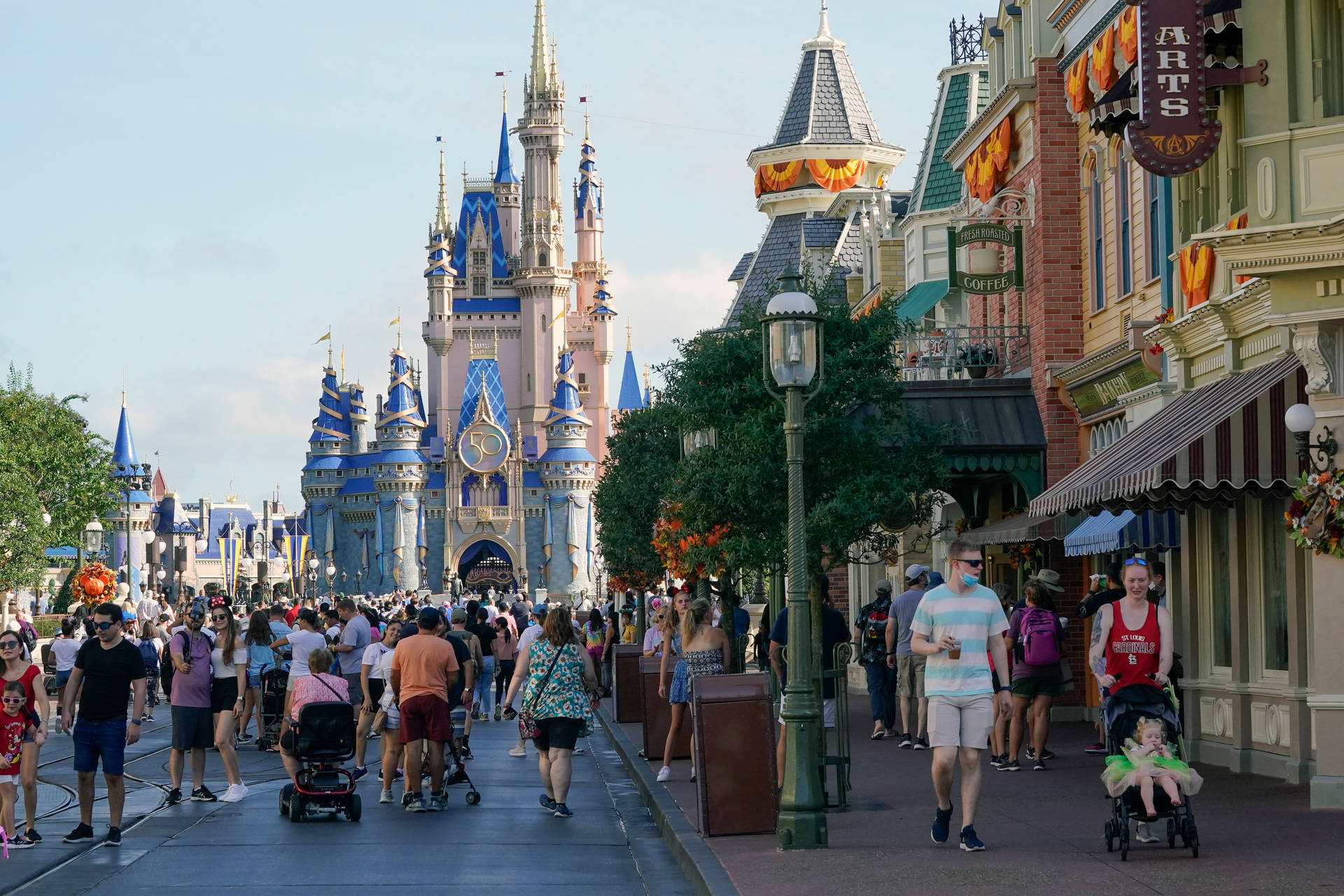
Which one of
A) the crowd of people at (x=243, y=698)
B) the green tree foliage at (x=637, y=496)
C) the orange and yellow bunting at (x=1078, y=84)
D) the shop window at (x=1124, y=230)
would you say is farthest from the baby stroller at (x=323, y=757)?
the green tree foliage at (x=637, y=496)

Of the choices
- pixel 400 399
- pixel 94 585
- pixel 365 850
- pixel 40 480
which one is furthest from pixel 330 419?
pixel 365 850

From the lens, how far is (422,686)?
46.6 ft

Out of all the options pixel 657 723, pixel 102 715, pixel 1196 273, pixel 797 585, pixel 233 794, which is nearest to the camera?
pixel 797 585

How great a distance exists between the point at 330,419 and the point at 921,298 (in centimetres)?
10965

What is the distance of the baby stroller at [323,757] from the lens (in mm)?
13859

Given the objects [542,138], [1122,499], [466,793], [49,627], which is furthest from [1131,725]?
[542,138]

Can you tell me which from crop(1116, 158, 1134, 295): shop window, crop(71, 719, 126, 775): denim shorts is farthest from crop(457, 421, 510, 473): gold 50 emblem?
crop(71, 719, 126, 775): denim shorts

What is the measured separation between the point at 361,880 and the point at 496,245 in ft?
Answer: 427

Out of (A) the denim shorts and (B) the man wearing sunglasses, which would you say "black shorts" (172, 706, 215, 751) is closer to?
(B) the man wearing sunglasses

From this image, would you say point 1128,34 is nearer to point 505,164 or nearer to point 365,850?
point 365,850

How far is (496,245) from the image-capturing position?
13912 centimetres

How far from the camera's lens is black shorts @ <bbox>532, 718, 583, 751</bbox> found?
45.7ft

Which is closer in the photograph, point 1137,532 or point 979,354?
point 1137,532

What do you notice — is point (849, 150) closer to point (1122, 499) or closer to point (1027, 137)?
point (1027, 137)
